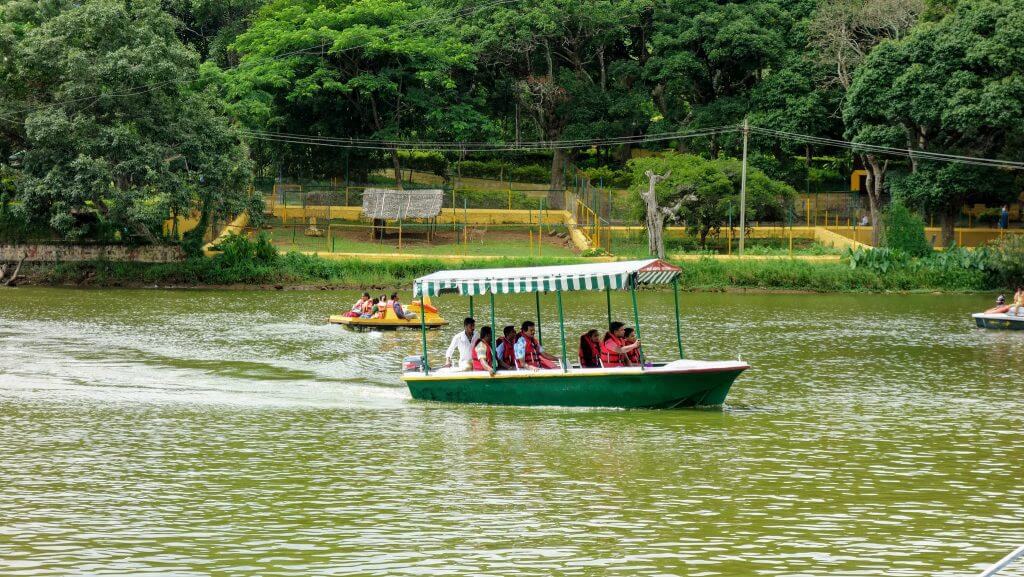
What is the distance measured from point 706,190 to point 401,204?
15140 mm

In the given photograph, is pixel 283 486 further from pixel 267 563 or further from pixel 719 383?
pixel 719 383

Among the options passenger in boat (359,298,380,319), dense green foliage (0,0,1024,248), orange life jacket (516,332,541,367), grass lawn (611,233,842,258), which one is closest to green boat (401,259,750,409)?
orange life jacket (516,332,541,367)

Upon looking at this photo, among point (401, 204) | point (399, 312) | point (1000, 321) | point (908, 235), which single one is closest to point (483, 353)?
point (399, 312)

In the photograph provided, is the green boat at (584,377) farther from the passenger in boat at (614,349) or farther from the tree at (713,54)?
the tree at (713,54)

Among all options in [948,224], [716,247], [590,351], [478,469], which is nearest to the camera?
[478,469]

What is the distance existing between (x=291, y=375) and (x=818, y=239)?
42764 millimetres

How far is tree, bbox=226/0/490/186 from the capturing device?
63.7 metres

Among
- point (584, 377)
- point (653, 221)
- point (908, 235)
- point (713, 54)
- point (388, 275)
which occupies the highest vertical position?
point (713, 54)

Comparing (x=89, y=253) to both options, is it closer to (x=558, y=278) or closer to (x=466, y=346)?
(x=466, y=346)

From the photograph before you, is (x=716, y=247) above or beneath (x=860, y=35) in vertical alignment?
beneath

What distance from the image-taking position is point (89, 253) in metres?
51.6

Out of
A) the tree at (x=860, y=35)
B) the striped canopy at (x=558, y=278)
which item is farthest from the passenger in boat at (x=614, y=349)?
the tree at (x=860, y=35)

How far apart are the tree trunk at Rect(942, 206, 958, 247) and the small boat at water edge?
2238cm

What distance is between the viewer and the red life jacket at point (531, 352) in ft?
74.4
